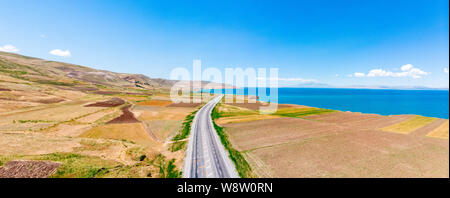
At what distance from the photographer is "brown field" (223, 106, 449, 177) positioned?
18.6m

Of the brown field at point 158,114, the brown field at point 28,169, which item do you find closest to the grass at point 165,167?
the brown field at point 28,169

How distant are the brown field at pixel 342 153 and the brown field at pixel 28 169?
24441 millimetres

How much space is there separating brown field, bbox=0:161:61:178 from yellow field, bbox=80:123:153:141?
42.0 ft

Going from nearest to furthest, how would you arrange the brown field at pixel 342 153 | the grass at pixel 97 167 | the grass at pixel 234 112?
the grass at pixel 97 167 < the brown field at pixel 342 153 < the grass at pixel 234 112

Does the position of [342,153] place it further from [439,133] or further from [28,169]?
[28,169]

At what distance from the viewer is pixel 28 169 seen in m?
16.3

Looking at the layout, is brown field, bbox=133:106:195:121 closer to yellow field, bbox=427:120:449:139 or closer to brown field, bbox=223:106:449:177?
brown field, bbox=223:106:449:177

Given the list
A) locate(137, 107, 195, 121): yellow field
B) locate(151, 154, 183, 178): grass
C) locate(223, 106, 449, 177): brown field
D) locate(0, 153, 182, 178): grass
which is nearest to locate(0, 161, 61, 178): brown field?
locate(0, 153, 182, 178): grass

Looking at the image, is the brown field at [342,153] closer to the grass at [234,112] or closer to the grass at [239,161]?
the grass at [239,161]

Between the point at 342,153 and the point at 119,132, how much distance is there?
4423cm

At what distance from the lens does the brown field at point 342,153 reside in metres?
18.6

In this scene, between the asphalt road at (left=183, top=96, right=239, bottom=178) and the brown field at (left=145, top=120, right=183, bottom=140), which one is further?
the brown field at (left=145, top=120, right=183, bottom=140)

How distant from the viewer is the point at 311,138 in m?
30.7
